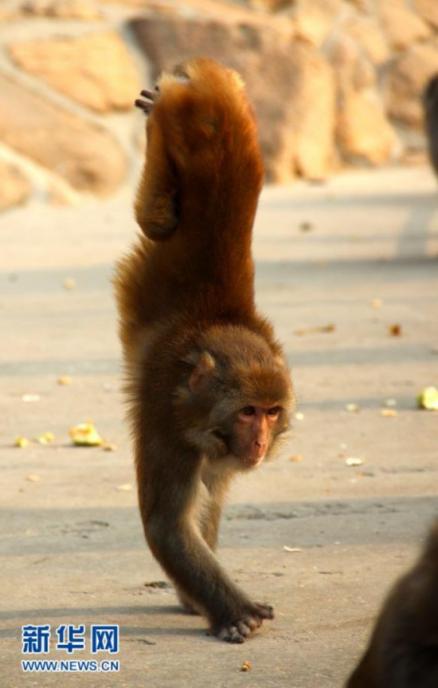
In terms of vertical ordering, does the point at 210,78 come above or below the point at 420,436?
above

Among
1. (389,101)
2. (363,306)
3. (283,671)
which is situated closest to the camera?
(283,671)

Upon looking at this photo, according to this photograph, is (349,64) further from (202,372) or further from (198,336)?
(202,372)

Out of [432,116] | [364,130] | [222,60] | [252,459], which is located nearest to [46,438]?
[252,459]

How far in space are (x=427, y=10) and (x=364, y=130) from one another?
2.32 metres

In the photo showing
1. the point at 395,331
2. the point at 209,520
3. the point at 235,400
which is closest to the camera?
the point at 235,400

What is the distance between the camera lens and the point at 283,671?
3.83 metres

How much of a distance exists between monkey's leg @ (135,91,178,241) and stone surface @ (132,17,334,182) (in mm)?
11094

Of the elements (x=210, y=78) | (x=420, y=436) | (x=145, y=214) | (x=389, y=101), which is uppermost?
(x=210, y=78)

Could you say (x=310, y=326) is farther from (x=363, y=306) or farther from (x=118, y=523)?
(x=118, y=523)

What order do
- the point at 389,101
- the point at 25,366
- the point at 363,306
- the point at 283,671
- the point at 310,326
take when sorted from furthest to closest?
the point at 389,101, the point at 363,306, the point at 310,326, the point at 25,366, the point at 283,671

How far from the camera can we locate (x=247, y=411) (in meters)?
4.10

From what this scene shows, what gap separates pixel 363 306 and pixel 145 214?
5.11 m

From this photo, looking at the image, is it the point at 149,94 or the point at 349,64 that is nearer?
the point at 149,94

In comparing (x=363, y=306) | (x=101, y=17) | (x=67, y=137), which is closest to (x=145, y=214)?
(x=363, y=306)
